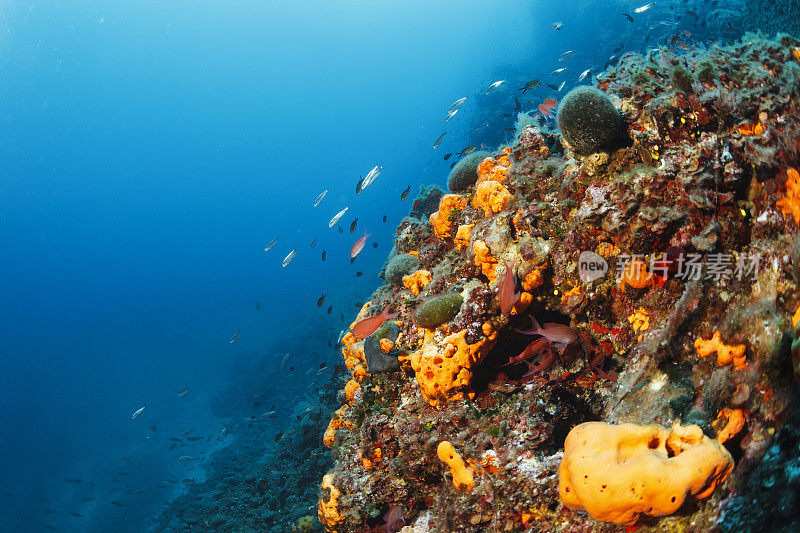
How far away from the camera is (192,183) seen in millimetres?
115312

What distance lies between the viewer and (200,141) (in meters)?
115

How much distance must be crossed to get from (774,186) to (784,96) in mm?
1012

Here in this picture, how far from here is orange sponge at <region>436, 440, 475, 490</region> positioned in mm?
3689

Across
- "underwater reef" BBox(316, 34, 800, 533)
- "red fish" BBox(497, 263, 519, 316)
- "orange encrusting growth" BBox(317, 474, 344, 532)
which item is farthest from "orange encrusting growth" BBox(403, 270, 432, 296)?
"orange encrusting growth" BBox(317, 474, 344, 532)

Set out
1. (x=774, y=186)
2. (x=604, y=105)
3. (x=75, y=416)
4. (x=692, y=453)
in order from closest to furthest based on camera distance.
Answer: (x=692, y=453), (x=774, y=186), (x=604, y=105), (x=75, y=416)

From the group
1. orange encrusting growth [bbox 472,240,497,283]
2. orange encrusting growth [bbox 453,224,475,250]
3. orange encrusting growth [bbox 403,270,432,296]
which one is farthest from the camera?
orange encrusting growth [bbox 403,270,432,296]

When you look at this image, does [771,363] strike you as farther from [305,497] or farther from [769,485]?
[305,497]

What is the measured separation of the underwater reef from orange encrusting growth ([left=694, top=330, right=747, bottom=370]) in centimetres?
2

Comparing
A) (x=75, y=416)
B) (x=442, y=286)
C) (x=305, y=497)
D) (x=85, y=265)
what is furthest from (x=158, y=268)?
(x=442, y=286)

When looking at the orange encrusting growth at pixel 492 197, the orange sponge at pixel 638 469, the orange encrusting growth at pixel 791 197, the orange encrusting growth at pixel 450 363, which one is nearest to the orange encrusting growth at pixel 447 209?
the orange encrusting growth at pixel 492 197

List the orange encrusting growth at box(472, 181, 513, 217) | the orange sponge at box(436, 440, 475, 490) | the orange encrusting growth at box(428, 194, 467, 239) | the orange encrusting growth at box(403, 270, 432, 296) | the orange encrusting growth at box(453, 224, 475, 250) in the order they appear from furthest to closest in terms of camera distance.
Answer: the orange encrusting growth at box(428, 194, 467, 239) → the orange encrusting growth at box(403, 270, 432, 296) → the orange encrusting growth at box(453, 224, 475, 250) → the orange encrusting growth at box(472, 181, 513, 217) → the orange sponge at box(436, 440, 475, 490)

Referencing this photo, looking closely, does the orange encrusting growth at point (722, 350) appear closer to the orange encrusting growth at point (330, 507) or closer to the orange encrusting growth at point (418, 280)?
the orange encrusting growth at point (418, 280)

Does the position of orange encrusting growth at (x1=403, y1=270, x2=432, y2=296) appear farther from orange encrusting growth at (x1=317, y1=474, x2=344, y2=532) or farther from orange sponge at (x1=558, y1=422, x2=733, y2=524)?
orange sponge at (x1=558, y1=422, x2=733, y2=524)

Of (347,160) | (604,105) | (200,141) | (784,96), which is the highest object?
(200,141)
